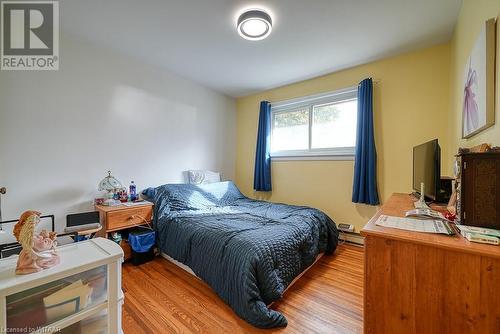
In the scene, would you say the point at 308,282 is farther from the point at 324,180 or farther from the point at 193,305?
the point at 324,180

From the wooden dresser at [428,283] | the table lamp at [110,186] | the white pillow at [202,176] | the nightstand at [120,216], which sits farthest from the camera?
the white pillow at [202,176]

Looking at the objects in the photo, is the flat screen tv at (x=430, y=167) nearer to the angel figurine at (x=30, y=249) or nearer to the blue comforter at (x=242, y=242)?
the blue comforter at (x=242, y=242)

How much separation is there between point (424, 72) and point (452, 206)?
182 cm

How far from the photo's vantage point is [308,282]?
6.68 feet

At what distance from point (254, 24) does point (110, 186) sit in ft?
7.34

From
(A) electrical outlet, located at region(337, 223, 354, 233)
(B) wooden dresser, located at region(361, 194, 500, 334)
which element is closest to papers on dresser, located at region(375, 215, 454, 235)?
(B) wooden dresser, located at region(361, 194, 500, 334)

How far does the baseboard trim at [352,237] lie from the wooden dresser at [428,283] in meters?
2.09

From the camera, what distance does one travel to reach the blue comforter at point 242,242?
1520 mm

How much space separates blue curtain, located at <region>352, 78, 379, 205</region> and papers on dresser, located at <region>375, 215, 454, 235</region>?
1562 mm

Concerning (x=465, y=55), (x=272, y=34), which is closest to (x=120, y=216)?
(x=272, y=34)

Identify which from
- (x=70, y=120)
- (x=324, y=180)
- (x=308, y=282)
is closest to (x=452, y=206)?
(x=308, y=282)

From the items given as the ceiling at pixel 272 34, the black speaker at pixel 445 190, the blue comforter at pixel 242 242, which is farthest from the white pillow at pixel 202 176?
the black speaker at pixel 445 190

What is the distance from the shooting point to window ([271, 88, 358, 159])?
2938mm

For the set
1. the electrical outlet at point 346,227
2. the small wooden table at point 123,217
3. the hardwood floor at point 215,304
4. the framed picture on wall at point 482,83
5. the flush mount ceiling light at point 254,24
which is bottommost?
the hardwood floor at point 215,304
